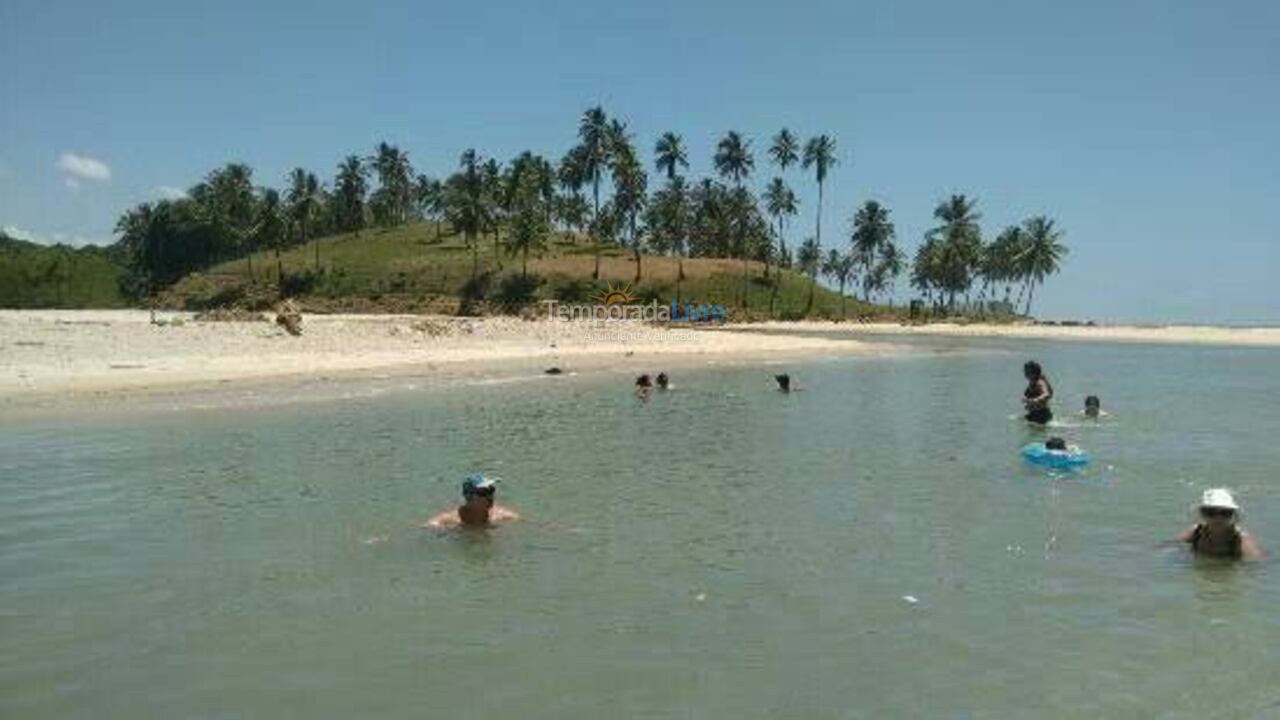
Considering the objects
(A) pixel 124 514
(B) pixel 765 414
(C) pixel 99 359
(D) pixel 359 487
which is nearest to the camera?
(A) pixel 124 514

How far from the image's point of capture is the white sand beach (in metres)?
39.1

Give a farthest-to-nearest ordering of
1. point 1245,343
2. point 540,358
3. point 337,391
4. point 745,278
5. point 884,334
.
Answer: point 745,278
point 884,334
point 1245,343
point 540,358
point 337,391

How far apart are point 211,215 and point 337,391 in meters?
128

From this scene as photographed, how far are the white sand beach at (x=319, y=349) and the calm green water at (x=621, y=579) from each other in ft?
35.0

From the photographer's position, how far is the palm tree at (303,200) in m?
148

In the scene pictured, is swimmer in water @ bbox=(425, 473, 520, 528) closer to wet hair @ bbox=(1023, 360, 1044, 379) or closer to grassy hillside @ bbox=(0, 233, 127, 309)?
wet hair @ bbox=(1023, 360, 1044, 379)

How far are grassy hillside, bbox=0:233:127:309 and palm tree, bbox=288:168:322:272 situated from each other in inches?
892

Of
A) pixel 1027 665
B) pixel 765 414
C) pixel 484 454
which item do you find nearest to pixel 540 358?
pixel 765 414

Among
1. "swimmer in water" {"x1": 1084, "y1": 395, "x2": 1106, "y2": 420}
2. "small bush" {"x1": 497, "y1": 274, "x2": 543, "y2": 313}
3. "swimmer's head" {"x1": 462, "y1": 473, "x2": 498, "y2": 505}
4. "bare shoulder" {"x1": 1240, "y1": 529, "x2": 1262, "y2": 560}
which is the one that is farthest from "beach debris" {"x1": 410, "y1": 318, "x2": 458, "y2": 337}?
"small bush" {"x1": 497, "y1": 274, "x2": 543, "y2": 313}

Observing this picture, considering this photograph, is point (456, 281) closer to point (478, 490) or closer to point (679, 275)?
point (679, 275)

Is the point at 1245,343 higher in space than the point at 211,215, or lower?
lower

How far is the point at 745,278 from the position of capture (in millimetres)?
132500

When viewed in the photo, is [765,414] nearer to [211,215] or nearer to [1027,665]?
[1027,665]

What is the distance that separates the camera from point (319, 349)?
53531mm
